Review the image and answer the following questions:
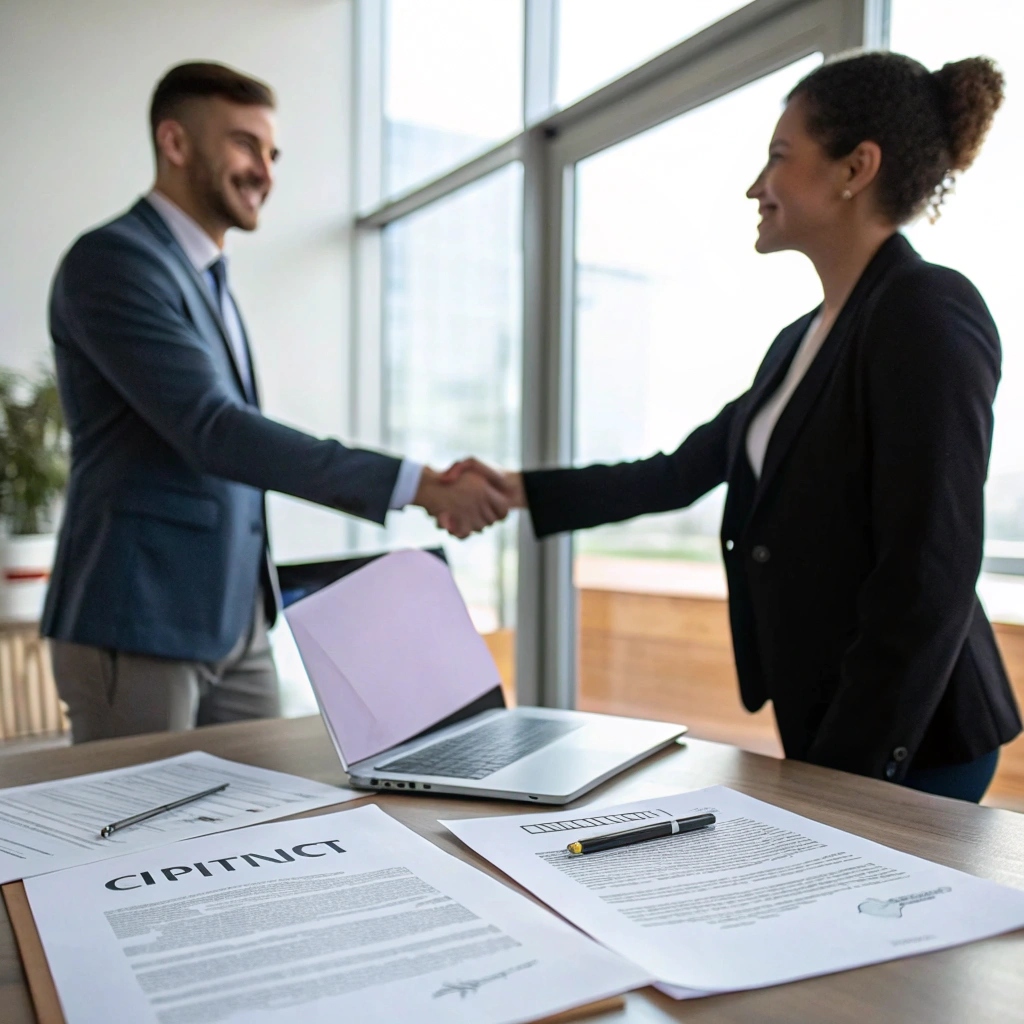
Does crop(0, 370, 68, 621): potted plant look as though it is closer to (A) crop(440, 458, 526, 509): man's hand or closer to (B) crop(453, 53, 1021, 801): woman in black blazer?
(A) crop(440, 458, 526, 509): man's hand

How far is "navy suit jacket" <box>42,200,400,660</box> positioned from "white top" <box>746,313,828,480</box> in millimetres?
626

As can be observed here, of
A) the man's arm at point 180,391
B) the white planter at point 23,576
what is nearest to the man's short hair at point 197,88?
the man's arm at point 180,391

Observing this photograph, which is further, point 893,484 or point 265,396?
point 265,396

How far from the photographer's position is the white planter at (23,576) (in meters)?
3.04

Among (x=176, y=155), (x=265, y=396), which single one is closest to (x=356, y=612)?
(x=176, y=155)

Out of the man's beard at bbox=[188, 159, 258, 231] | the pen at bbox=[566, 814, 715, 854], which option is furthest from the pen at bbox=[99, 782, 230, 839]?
the man's beard at bbox=[188, 159, 258, 231]

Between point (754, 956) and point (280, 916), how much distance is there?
283 millimetres

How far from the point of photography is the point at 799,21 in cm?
227

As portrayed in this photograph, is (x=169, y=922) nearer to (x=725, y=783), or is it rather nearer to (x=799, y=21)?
(x=725, y=783)

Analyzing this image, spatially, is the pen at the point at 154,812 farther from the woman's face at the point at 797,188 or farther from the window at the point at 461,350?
the window at the point at 461,350

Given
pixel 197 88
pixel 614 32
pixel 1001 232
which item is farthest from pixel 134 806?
pixel 614 32

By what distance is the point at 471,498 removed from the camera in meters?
1.92

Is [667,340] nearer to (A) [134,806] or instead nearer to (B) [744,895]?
(A) [134,806]

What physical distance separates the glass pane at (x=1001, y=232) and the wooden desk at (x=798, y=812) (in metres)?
1.11
